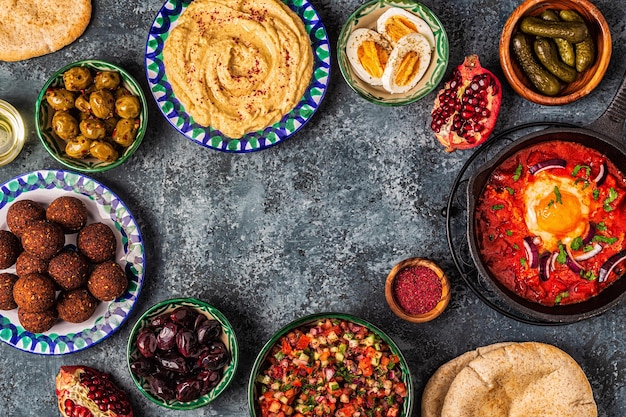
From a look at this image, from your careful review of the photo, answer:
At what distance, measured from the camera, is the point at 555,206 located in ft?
14.8

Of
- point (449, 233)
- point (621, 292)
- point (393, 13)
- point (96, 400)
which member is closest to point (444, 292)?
point (449, 233)

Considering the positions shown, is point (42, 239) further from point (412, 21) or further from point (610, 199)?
point (610, 199)

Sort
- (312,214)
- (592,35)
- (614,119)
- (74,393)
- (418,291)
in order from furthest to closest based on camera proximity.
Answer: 1. (312,214)
2. (74,393)
3. (418,291)
4. (592,35)
5. (614,119)

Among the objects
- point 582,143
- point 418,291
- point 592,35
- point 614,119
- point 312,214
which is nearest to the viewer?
point 614,119

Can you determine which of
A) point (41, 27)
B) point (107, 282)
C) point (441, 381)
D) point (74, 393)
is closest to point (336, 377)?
point (441, 381)

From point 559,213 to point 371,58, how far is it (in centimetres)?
171

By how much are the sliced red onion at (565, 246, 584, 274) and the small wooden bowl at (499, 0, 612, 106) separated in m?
1.06

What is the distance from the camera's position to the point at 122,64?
17.0ft

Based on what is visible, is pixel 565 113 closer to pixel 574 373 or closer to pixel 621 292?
pixel 621 292

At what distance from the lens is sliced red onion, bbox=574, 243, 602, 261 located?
15.0 ft

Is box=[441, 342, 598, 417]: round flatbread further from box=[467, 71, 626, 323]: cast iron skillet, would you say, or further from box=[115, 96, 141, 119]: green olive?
box=[115, 96, 141, 119]: green olive

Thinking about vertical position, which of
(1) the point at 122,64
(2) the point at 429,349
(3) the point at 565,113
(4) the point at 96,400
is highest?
(3) the point at 565,113

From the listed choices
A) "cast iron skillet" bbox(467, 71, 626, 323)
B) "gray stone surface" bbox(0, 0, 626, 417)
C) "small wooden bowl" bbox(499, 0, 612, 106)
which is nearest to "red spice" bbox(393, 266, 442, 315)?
"gray stone surface" bbox(0, 0, 626, 417)

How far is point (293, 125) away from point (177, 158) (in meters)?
1.00
